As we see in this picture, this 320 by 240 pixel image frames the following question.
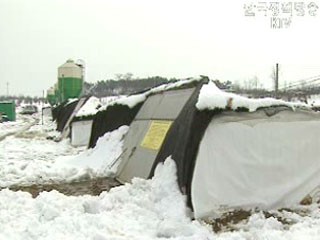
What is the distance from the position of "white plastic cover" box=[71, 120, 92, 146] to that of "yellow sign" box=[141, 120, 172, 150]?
28.8 ft

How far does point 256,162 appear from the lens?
6324mm

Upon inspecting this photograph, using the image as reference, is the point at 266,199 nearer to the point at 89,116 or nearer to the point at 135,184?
the point at 135,184

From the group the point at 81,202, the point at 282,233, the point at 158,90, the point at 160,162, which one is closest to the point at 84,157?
the point at 158,90

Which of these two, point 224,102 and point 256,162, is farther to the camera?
point 256,162

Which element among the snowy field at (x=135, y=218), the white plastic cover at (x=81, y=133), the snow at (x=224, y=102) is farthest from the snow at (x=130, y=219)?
the white plastic cover at (x=81, y=133)

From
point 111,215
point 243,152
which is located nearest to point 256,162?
point 243,152

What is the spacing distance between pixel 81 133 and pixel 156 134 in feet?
31.5

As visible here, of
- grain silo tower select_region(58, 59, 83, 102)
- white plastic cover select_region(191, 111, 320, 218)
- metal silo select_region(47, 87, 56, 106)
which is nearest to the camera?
white plastic cover select_region(191, 111, 320, 218)

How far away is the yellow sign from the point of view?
327 inches

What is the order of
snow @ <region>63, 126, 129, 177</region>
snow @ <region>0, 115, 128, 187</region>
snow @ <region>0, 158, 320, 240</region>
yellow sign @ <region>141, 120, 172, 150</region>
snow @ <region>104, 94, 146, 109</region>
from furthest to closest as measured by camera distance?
1. snow @ <region>104, 94, 146, 109</region>
2. snow @ <region>63, 126, 129, 177</region>
3. snow @ <region>0, 115, 128, 187</region>
4. yellow sign @ <region>141, 120, 172, 150</region>
5. snow @ <region>0, 158, 320, 240</region>

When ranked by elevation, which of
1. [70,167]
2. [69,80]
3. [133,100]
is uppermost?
[69,80]

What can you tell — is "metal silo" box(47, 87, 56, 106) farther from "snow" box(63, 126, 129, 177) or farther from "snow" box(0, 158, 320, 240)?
"snow" box(0, 158, 320, 240)

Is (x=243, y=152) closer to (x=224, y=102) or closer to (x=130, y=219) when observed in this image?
(x=224, y=102)

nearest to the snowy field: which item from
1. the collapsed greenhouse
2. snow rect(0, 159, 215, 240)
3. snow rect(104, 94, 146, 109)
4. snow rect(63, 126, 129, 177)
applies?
snow rect(0, 159, 215, 240)
